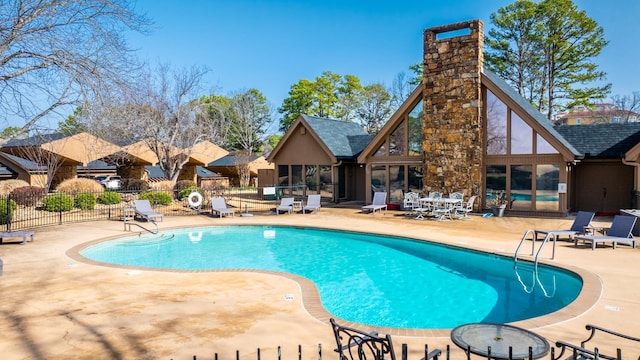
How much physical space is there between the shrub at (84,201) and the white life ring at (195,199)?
441cm

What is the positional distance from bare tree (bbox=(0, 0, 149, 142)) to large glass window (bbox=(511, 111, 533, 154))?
14.4m

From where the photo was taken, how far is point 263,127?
5469 cm

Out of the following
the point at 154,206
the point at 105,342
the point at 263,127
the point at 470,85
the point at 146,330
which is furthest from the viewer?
the point at 263,127

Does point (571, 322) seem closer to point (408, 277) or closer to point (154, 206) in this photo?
point (408, 277)

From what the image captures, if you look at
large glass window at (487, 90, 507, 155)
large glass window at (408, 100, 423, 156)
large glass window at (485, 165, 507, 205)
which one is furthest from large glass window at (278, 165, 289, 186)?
large glass window at (487, 90, 507, 155)

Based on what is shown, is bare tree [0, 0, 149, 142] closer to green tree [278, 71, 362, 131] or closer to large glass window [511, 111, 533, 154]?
large glass window [511, 111, 533, 154]

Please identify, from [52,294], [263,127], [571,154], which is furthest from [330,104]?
[52,294]

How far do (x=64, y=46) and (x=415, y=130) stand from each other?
49.0ft

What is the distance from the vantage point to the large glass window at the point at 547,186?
16844 millimetres

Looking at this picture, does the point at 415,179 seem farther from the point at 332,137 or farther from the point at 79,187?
the point at 79,187

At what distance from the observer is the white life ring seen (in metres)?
19.9

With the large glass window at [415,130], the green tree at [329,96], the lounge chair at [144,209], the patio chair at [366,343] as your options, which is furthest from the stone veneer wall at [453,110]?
the green tree at [329,96]

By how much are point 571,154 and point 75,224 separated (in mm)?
18809

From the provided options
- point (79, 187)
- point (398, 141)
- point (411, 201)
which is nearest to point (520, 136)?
point (411, 201)
